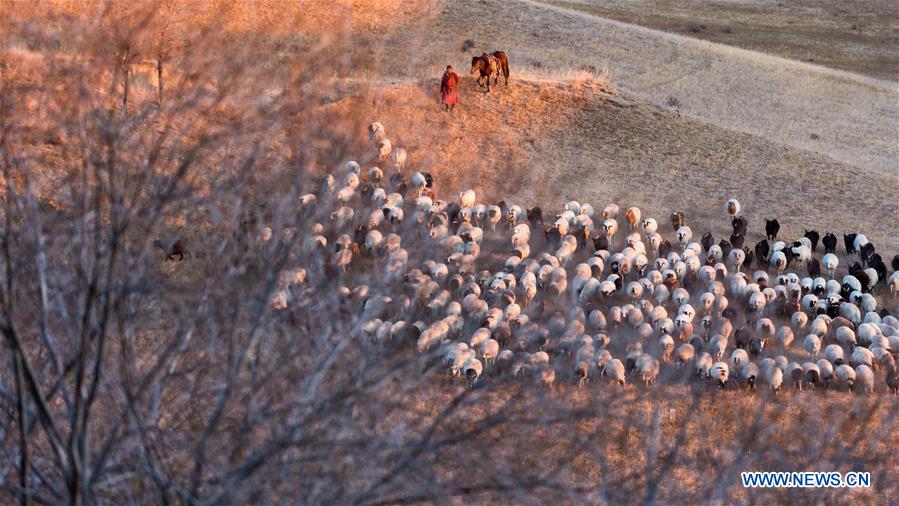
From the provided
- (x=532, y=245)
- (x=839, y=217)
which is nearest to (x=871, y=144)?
(x=839, y=217)

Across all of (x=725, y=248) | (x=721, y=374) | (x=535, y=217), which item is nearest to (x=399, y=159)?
(x=535, y=217)

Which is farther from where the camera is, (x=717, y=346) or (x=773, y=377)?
(x=717, y=346)

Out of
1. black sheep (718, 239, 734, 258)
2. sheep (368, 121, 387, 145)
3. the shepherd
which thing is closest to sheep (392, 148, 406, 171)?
sheep (368, 121, 387, 145)

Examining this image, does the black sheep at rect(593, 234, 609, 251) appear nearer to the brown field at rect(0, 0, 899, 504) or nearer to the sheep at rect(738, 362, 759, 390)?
the brown field at rect(0, 0, 899, 504)

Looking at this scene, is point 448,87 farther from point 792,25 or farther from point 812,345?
point 792,25

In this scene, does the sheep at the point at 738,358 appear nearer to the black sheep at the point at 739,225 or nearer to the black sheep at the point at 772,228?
the black sheep at the point at 739,225

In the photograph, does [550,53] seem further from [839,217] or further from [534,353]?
[534,353]
